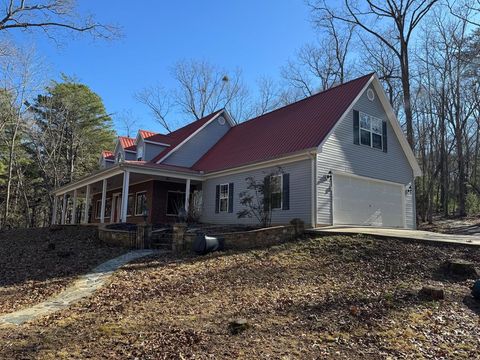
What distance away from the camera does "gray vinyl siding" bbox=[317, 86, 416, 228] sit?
14203mm

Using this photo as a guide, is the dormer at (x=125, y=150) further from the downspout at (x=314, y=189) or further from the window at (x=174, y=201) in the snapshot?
the downspout at (x=314, y=189)

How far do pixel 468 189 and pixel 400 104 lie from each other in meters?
10.6

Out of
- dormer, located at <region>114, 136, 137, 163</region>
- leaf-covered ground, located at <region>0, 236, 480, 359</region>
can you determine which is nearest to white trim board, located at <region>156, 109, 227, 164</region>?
dormer, located at <region>114, 136, 137, 163</region>

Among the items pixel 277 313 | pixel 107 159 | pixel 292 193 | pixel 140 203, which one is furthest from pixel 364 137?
pixel 107 159

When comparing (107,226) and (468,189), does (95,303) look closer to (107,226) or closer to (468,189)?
(107,226)

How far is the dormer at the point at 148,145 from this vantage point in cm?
2223

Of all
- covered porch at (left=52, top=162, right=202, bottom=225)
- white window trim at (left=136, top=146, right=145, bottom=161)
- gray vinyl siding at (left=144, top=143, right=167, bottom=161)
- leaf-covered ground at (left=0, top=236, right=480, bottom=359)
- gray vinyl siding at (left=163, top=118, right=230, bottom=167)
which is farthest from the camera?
white window trim at (left=136, top=146, right=145, bottom=161)

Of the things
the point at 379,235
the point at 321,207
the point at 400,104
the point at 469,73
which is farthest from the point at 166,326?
the point at 400,104

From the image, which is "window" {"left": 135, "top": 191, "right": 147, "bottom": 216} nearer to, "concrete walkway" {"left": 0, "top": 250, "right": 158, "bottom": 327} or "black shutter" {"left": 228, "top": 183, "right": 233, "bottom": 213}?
"black shutter" {"left": 228, "top": 183, "right": 233, "bottom": 213}

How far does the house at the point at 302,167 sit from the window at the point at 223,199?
0.15 ft

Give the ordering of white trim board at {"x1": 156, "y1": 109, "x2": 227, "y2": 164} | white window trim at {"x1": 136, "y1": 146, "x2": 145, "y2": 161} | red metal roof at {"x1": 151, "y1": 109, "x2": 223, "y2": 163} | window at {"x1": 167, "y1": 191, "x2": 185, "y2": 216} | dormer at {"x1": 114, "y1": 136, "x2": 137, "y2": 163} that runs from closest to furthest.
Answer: window at {"x1": 167, "y1": 191, "x2": 185, "y2": 216} < white trim board at {"x1": 156, "y1": 109, "x2": 227, "y2": 164} < red metal roof at {"x1": 151, "y1": 109, "x2": 223, "y2": 163} < white window trim at {"x1": 136, "y1": 146, "x2": 145, "y2": 161} < dormer at {"x1": 114, "y1": 136, "x2": 137, "y2": 163}

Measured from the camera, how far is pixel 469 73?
881 inches

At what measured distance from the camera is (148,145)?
73.4 feet

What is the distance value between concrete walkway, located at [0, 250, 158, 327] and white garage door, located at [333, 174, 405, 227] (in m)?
7.37
